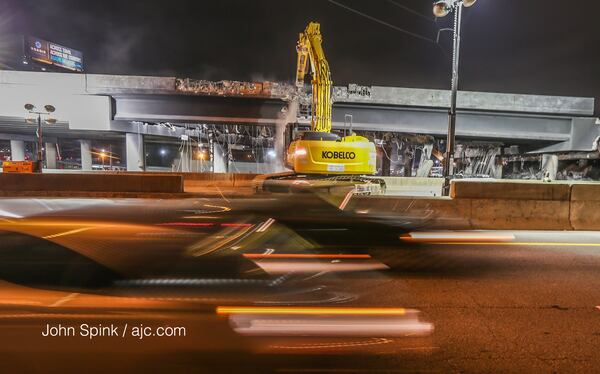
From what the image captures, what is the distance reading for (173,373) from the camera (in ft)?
9.14

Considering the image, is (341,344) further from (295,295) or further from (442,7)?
(442,7)

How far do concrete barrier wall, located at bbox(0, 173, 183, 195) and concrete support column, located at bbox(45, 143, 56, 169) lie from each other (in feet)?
93.7

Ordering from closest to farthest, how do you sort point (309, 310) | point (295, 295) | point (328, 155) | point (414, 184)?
1. point (309, 310)
2. point (295, 295)
3. point (328, 155)
4. point (414, 184)

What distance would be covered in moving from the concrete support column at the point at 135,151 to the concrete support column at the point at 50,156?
1577 cm

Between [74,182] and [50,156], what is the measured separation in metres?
31.2

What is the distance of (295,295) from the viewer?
4.41m

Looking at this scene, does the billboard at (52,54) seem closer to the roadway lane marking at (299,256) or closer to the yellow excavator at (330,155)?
the yellow excavator at (330,155)

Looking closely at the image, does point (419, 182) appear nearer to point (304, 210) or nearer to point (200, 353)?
point (304, 210)

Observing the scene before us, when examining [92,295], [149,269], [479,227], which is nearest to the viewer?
[92,295]

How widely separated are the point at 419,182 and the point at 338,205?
15268 millimetres

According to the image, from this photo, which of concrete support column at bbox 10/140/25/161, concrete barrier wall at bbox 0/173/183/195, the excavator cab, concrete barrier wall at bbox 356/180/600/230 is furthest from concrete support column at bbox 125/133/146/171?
concrete barrier wall at bbox 356/180/600/230

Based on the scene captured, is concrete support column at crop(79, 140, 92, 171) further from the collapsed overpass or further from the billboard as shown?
the billboard

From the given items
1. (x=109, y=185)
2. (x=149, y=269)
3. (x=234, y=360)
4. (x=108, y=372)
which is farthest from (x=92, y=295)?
Result: (x=109, y=185)

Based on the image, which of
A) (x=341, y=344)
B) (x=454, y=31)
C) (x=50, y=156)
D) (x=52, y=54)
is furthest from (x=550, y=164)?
(x=52, y=54)
